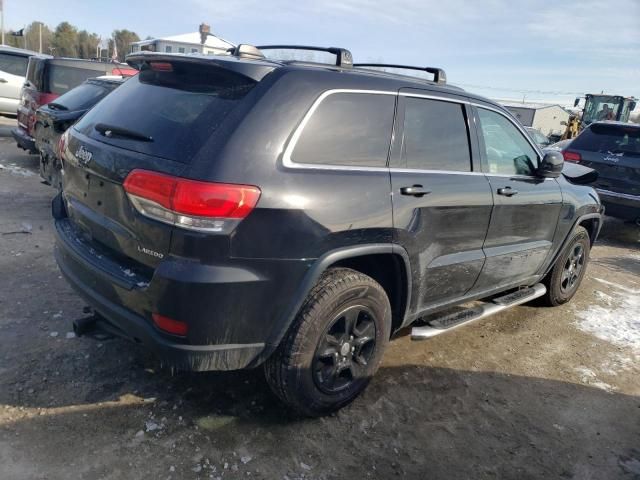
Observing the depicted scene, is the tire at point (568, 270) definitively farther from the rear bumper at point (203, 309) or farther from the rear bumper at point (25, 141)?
the rear bumper at point (25, 141)

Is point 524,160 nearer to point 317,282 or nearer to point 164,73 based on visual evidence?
point 317,282

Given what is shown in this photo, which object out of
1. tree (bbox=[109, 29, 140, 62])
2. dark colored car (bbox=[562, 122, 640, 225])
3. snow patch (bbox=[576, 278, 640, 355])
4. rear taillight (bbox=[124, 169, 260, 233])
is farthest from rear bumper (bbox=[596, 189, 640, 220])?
tree (bbox=[109, 29, 140, 62])

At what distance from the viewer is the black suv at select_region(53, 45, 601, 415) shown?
2381 millimetres

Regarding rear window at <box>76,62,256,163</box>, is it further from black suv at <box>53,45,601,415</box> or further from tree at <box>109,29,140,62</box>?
tree at <box>109,29,140,62</box>

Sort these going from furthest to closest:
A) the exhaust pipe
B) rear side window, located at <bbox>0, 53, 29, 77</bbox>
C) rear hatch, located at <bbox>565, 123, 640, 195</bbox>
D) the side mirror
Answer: rear side window, located at <bbox>0, 53, 29, 77</bbox>
rear hatch, located at <bbox>565, 123, 640, 195</bbox>
the side mirror
the exhaust pipe

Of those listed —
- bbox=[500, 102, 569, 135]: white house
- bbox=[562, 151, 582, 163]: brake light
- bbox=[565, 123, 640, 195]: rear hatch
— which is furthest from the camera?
bbox=[500, 102, 569, 135]: white house

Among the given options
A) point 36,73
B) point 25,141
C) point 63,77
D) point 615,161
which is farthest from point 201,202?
point 36,73

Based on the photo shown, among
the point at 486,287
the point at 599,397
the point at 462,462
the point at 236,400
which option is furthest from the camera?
the point at 486,287

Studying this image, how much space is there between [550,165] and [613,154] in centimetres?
449

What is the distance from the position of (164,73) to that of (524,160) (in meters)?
2.78

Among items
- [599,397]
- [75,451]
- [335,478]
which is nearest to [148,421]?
[75,451]

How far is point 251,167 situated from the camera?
94.6 inches

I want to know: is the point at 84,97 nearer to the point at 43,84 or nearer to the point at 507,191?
the point at 43,84

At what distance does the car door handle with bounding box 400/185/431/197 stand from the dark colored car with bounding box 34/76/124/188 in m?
4.08
